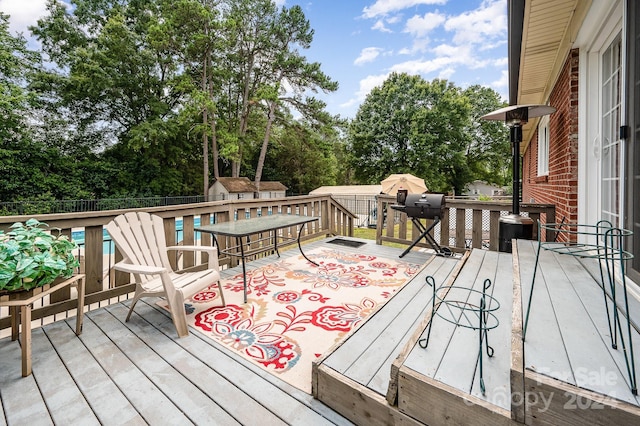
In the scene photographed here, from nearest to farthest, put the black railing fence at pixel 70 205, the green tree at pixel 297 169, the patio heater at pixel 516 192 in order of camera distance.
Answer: the patio heater at pixel 516 192 → the black railing fence at pixel 70 205 → the green tree at pixel 297 169

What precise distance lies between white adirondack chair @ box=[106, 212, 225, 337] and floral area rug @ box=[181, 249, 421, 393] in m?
0.28

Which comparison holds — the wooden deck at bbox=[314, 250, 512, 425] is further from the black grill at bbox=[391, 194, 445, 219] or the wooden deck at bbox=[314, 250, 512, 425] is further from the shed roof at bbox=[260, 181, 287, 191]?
the shed roof at bbox=[260, 181, 287, 191]

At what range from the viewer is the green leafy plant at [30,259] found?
5.44 feet

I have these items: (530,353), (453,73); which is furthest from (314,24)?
(530,353)

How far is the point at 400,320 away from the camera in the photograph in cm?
198

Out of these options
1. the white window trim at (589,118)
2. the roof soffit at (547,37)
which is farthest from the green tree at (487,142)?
the white window trim at (589,118)

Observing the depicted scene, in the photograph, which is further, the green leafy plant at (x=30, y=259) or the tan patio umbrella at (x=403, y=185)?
the tan patio umbrella at (x=403, y=185)

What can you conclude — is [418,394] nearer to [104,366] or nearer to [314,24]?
[104,366]

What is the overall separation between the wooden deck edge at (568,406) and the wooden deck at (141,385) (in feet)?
2.67

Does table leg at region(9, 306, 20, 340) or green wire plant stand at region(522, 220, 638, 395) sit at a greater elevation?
green wire plant stand at region(522, 220, 638, 395)

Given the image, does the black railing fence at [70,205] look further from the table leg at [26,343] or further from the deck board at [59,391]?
the table leg at [26,343]

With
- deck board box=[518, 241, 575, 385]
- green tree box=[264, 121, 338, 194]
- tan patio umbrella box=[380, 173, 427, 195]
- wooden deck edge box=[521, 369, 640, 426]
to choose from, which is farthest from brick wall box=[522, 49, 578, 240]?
green tree box=[264, 121, 338, 194]

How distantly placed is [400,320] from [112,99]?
856 inches

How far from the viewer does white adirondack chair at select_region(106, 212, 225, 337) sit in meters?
2.12
